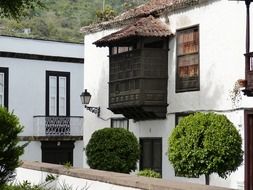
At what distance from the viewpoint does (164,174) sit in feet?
65.5

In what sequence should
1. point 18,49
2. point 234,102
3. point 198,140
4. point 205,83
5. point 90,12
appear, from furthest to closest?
point 90,12 < point 18,49 < point 205,83 < point 234,102 < point 198,140

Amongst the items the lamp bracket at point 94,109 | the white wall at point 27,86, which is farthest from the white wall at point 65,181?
the white wall at point 27,86

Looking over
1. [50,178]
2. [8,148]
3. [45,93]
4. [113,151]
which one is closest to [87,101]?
[113,151]

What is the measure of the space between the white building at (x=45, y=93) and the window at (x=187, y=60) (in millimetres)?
11200

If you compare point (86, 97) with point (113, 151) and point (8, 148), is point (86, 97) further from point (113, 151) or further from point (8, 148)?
point (8, 148)

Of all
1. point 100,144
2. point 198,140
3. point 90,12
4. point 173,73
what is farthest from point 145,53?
point 90,12

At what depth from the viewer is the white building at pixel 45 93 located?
28.8 metres

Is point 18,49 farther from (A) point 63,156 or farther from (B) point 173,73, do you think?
(B) point 173,73

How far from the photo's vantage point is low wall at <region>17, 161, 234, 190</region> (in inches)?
367

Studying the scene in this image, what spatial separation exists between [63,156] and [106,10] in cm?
839

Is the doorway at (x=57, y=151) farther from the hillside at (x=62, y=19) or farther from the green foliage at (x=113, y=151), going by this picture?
the hillside at (x=62, y=19)

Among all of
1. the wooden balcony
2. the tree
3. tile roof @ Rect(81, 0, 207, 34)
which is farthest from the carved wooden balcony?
the tree

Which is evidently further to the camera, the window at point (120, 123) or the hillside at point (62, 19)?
the hillside at point (62, 19)

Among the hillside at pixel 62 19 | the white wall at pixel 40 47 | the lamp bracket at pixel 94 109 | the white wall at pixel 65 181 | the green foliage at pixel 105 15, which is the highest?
the hillside at pixel 62 19
